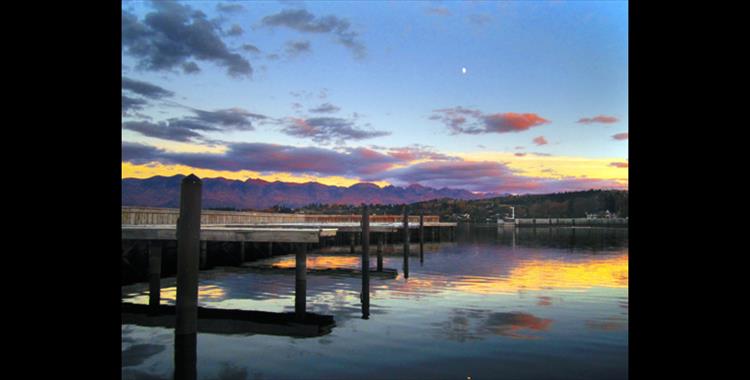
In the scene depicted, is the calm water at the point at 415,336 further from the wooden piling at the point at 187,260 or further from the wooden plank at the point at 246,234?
the wooden plank at the point at 246,234

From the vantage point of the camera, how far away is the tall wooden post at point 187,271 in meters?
8.62

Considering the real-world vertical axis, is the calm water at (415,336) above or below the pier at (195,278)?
below

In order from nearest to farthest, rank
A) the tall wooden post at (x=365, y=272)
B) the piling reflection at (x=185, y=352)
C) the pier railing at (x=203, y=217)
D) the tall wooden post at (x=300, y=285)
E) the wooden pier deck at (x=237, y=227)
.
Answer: the piling reflection at (x=185, y=352), the tall wooden post at (x=300, y=285), the wooden pier deck at (x=237, y=227), the tall wooden post at (x=365, y=272), the pier railing at (x=203, y=217)

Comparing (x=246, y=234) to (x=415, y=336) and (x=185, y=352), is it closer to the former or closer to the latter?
(x=415, y=336)

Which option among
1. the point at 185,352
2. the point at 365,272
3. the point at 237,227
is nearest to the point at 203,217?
the point at 237,227

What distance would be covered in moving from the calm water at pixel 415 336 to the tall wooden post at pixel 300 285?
1041 millimetres

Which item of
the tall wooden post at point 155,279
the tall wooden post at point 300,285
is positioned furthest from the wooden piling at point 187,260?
the tall wooden post at point 155,279

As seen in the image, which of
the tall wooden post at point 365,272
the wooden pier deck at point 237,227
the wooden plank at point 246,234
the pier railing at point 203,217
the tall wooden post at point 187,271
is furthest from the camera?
the pier railing at point 203,217

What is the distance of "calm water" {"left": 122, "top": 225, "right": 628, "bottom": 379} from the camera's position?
1024cm

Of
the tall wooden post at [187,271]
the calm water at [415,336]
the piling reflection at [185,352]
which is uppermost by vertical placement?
the tall wooden post at [187,271]

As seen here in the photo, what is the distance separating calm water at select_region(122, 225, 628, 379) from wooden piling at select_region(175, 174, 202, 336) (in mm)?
1764
